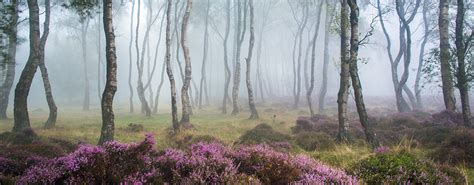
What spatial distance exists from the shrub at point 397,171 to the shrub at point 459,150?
2859 mm

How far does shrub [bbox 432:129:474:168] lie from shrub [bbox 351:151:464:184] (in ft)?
9.38

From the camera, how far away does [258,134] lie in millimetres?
15656

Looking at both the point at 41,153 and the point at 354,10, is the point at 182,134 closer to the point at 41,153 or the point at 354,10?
the point at 41,153

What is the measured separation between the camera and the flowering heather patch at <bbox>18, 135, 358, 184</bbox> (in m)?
5.81

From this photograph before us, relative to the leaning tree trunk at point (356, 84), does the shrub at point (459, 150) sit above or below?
below

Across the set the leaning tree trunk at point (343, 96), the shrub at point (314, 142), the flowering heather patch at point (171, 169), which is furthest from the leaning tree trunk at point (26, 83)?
the leaning tree trunk at point (343, 96)

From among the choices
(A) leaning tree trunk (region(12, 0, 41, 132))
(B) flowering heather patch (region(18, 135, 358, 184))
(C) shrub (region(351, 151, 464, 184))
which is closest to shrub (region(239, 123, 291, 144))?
(C) shrub (region(351, 151, 464, 184))

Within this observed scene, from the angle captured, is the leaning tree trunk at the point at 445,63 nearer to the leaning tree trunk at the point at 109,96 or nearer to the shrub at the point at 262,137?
the shrub at the point at 262,137

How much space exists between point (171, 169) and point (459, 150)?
28.2ft

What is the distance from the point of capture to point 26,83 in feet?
55.6

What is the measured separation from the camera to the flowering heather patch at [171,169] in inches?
229

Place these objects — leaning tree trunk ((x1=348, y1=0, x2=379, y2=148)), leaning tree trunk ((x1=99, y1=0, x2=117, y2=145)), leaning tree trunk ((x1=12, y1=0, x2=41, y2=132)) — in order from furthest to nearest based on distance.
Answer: leaning tree trunk ((x1=12, y1=0, x2=41, y2=132)) → leaning tree trunk ((x1=348, y1=0, x2=379, y2=148)) → leaning tree trunk ((x1=99, y1=0, x2=117, y2=145))

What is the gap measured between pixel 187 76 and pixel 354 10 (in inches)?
530

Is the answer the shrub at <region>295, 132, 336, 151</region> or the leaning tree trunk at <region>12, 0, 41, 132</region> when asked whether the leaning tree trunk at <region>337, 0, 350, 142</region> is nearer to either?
the shrub at <region>295, 132, 336, 151</region>
